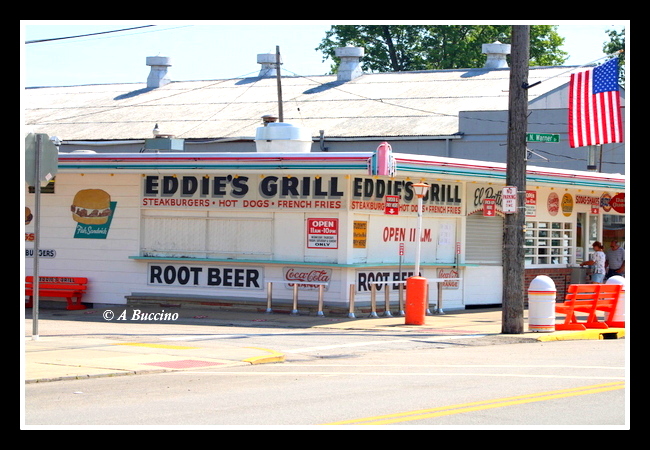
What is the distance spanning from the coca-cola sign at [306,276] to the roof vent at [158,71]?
2897cm

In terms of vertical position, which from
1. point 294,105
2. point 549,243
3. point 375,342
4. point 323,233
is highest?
point 294,105

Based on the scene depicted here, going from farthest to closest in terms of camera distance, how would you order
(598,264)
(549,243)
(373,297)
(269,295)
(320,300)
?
(549,243), (598,264), (269,295), (373,297), (320,300)

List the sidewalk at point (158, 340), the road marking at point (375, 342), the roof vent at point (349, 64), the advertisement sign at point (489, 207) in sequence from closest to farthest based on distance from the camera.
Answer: the sidewalk at point (158, 340), the road marking at point (375, 342), the advertisement sign at point (489, 207), the roof vent at point (349, 64)

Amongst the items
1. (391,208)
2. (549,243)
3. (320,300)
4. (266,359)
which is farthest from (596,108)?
(549,243)

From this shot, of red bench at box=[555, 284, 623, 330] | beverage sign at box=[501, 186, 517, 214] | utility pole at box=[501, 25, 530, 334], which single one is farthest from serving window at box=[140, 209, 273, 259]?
red bench at box=[555, 284, 623, 330]

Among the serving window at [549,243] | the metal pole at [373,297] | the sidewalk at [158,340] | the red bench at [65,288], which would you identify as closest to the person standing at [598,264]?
the serving window at [549,243]

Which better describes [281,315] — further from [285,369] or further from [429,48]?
[429,48]

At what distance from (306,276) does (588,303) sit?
6348 mm

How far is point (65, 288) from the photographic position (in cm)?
2553

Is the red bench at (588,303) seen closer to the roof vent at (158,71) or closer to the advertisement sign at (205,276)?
the advertisement sign at (205,276)

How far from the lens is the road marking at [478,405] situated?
10.1m

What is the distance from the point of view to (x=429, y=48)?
64.9m

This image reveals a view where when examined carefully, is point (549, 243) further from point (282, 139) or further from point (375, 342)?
point (375, 342)

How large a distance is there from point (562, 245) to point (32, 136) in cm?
1803
